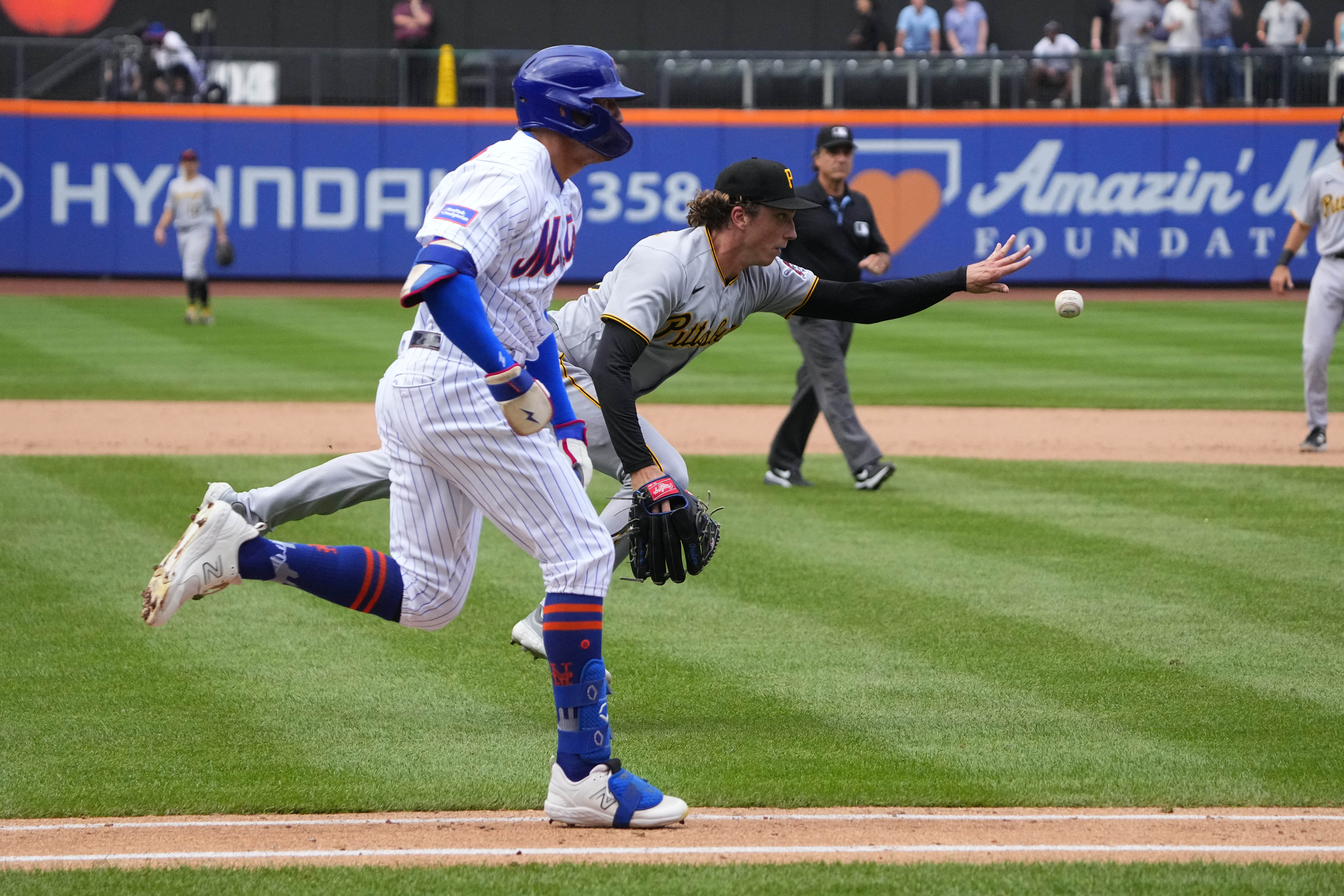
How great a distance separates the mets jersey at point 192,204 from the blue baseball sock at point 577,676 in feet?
53.5

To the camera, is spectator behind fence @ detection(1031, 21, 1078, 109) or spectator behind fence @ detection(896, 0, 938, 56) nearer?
spectator behind fence @ detection(1031, 21, 1078, 109)

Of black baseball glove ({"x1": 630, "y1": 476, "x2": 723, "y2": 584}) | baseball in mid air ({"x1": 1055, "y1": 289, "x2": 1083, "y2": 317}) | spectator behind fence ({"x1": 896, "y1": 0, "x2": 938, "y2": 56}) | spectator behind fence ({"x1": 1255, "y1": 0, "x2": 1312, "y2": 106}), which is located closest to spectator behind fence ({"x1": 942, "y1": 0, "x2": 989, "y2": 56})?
spectator behind fence ({"x1": 896, "y1": 0, "x2": 938, "y2": 56})

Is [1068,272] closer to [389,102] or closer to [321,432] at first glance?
[389,102]

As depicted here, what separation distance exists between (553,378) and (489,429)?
16.0 inches

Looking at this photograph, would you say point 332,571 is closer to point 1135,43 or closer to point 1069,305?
point 1069,305

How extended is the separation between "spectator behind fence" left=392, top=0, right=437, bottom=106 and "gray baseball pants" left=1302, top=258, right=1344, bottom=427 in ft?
53.9

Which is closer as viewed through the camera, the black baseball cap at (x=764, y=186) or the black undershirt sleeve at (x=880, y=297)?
the black baseball cap at (x=764, y=186)

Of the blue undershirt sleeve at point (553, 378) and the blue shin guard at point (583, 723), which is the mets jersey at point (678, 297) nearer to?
the blue undershirt sleeve at point (553, 378)

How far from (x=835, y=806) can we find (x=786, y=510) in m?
4.71

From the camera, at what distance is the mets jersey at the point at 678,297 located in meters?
4.87

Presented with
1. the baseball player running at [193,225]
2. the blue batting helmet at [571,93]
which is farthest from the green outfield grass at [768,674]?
the baseball player running at [193,225]

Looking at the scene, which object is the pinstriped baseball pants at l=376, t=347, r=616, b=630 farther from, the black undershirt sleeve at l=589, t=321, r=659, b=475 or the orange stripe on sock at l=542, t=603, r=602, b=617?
the black undershirt sleeve at l=589, t=321, r=659, b=475

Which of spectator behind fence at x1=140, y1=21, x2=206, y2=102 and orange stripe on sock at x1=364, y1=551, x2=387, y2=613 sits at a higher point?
spectator behind fence at x1=140, y1=21, x2=206, y2=102

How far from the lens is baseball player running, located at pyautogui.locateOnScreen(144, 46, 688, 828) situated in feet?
12.7
